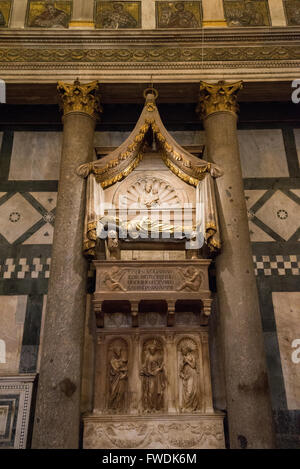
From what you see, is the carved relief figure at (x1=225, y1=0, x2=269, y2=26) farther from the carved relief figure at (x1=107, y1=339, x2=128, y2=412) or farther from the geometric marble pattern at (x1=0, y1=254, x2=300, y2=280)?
the carved relief figure at (x1=107, y1=339, x2=128, y2=412)

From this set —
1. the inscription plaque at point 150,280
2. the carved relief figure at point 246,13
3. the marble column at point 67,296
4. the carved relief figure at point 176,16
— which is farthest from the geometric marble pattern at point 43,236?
the carved relief figure at point 246,13

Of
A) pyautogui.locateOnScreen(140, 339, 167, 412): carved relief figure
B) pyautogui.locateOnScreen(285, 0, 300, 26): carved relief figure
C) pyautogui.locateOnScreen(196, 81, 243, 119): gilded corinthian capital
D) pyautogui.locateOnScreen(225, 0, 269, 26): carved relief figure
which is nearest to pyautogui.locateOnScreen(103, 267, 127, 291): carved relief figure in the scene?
pyautogui.locateOnScreen(140, 339, 167, 412): carved relief figure

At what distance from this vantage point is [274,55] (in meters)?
7.72

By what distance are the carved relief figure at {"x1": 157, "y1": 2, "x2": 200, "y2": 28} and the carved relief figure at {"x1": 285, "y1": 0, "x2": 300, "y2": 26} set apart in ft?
5.25

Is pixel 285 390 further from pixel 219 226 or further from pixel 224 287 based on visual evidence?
pixel 219 226

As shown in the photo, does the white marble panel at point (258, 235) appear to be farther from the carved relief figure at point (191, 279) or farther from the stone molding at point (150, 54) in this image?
the stone molding at point (150, 54)

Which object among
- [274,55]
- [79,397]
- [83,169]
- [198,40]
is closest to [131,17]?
[198,40]

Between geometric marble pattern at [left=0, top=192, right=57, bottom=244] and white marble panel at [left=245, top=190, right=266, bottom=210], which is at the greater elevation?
white marble panel at [left=245, top=190, right=266, bottom=210]

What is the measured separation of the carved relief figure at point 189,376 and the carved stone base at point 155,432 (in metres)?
0.22

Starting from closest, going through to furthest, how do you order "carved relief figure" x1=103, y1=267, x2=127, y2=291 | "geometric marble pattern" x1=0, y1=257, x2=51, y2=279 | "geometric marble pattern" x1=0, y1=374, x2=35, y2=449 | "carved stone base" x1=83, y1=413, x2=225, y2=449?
"carved stone base" x1=83, y1=413, x2=225, y2=449 → "geometric marble pattern" x1=0, y1=374, x2=35, y2=449 → "carved relief figure" x1=103, y1=267, x2=127, y2=291 → "geometric marble pattern" x1=0, y1=257, x2=51, y2=279

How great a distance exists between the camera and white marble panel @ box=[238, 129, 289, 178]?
26.0ft

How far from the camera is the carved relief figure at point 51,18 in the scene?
8.00m

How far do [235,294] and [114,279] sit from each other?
5.18 ft

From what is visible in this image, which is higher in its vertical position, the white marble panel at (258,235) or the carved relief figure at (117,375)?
the white marble panel at (258,235)
